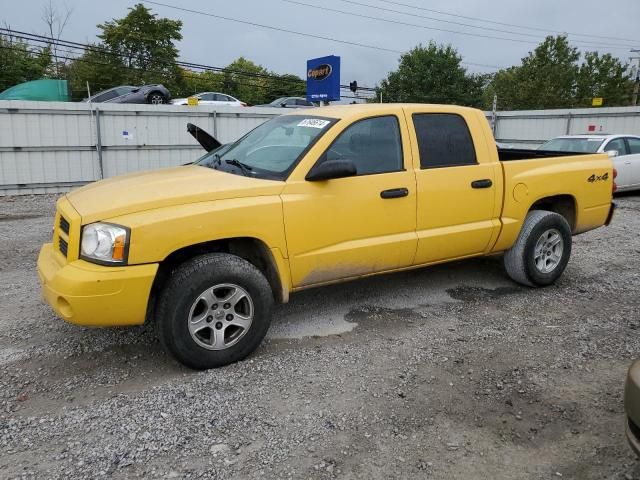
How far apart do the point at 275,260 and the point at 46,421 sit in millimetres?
1702

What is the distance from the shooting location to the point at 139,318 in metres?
3.36

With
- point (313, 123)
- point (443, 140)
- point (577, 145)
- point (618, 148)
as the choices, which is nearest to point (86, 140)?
point (313, 123)

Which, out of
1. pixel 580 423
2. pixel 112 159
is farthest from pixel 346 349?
pixel 112 159

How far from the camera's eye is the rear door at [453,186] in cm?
441

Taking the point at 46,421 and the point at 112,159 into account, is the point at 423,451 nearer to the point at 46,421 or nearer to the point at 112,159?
the point at 46,421

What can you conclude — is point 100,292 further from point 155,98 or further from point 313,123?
point 155,98

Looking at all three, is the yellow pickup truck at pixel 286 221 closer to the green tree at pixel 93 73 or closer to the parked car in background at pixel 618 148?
the parked car in background at pixel 618 148

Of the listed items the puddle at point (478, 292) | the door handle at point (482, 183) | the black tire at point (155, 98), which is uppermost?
the black tire at point (155, 98)

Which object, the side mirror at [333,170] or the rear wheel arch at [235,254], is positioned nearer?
the rear wheel arch at [235,254]

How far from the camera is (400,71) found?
168 feet

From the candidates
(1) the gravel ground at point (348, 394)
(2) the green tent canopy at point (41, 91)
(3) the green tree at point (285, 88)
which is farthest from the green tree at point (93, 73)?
(1) the gravel ground at point (348, 394)

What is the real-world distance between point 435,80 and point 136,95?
1423 inches

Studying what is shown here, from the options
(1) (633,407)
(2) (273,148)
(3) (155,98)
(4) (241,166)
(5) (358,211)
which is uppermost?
(3) (155,98)

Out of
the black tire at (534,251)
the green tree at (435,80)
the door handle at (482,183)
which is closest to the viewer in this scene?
the door handle at (482,183)
